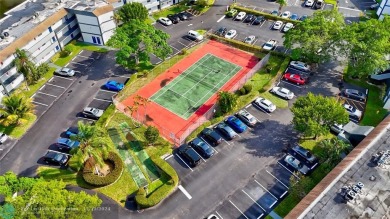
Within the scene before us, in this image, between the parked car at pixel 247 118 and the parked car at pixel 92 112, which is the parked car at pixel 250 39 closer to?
the parked car at pixel 247 118

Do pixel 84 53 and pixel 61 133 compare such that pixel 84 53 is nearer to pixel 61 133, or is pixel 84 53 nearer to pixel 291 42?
pixel 61 133

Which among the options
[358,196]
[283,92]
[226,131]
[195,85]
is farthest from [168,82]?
[358,196]

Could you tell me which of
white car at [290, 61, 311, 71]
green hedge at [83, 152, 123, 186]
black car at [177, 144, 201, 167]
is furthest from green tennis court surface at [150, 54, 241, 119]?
green hedge at [83, 152, 123, 186]

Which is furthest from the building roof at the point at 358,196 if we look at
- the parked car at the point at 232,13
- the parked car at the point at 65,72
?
the parked car at the point at 232,13

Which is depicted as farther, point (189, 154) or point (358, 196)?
point (189, 154)

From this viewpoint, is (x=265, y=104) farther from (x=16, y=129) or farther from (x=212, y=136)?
(x=16, y=129)

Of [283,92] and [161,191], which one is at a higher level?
[283,92]
